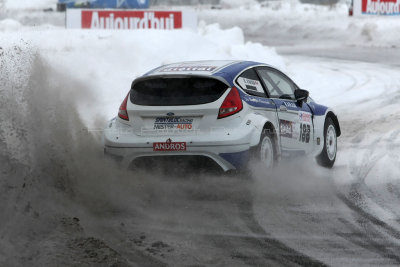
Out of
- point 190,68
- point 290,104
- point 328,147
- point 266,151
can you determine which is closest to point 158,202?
point 266,151

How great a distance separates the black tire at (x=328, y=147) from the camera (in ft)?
34.8

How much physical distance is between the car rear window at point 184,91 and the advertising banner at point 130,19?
54.3 ft

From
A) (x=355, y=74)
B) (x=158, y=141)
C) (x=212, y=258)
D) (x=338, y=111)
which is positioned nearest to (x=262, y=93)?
(x=158, y=141)

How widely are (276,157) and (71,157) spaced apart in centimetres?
232

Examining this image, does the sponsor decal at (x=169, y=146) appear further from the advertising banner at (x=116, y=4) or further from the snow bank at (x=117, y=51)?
the advertising banner at (x=116, y=4)

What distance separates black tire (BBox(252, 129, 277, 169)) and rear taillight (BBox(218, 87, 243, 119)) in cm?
43

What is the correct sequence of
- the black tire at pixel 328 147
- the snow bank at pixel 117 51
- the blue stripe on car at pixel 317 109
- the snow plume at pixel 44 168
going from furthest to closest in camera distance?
the snow bank at pixel 117 51
the black tire at pixel 328 147
the blue stripe on car at pixel 317 109
the snow plume at pixel 44 168

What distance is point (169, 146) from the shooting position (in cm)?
870

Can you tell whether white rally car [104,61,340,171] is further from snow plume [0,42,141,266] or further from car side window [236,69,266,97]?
snow plume [0,42,141,266]

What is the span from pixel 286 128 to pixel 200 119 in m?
1.35

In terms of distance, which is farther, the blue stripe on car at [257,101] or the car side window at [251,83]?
the car side window at [251,83]

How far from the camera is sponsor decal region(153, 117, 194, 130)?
874cm

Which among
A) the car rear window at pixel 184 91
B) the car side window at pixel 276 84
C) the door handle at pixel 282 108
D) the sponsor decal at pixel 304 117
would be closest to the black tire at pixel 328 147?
the sponsor decal at pixel 304 117

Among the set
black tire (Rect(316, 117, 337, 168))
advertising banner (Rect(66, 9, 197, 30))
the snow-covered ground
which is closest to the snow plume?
the snow-covered ground
